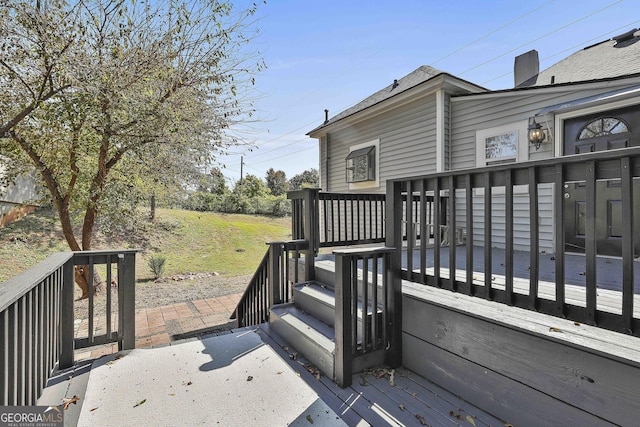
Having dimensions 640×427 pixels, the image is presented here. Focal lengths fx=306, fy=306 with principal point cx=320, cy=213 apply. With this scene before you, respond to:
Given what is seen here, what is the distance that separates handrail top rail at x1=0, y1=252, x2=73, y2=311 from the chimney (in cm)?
762

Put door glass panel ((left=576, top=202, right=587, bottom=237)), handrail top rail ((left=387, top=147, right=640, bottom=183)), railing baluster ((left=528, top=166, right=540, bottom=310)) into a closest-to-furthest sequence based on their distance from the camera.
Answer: handrail top rail ((left=387, top=147, right=640, bottom=183)) < railing baluster ((left=528, top=166, right=540, bottom=310)) < door glass panel ((left=576, top=202, right=587, bottom=237))

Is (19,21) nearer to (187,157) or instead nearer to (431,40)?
(187,157)

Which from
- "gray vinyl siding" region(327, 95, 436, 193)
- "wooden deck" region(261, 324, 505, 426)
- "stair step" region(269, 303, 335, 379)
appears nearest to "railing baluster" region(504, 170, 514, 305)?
"wooden deck" region(261, 324, 505, 426)

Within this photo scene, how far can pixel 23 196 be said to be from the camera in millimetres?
9281

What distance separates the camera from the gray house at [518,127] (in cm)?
384

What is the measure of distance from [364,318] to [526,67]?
6575mm

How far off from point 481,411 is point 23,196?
1255cm

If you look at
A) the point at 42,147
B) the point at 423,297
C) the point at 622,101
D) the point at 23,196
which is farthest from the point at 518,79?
the point at 23,196

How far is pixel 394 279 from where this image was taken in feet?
7.79

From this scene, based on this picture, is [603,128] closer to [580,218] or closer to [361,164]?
[580,218]

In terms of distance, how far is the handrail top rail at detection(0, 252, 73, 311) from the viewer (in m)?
1.39

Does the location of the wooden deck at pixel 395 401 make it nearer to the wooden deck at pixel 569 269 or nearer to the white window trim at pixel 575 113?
the wooden deck at pixel 569 269

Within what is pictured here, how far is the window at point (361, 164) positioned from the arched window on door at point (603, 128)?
3705mm

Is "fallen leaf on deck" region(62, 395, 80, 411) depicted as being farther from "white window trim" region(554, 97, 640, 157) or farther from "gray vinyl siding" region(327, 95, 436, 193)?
"white window trim" region(554, 97, 640, 157)
